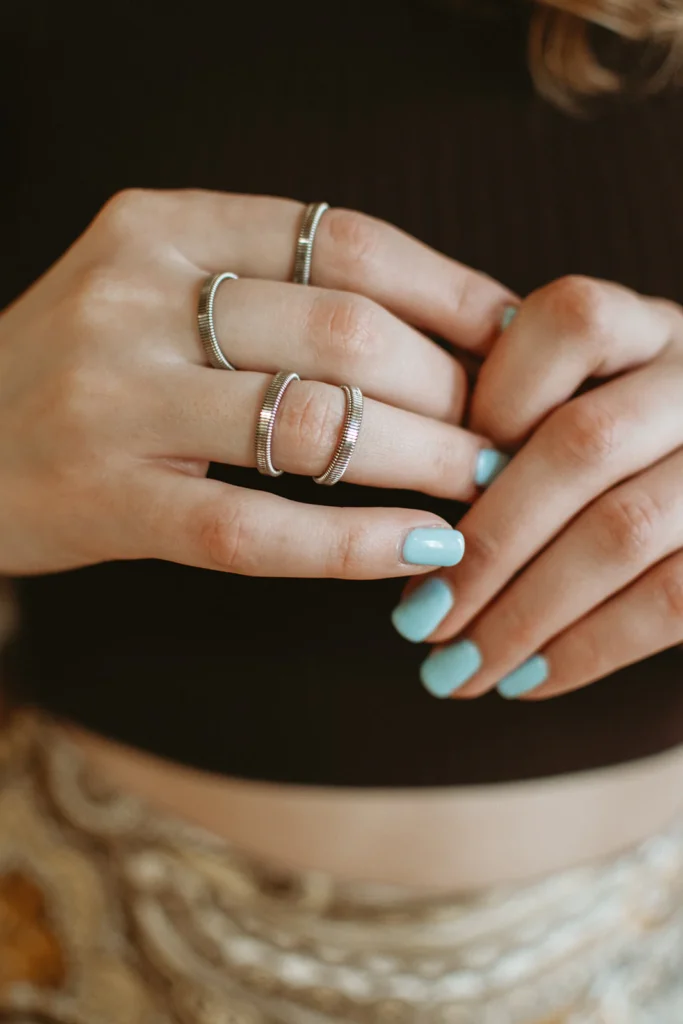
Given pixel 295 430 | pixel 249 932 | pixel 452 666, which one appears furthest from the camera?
pixel 249 932

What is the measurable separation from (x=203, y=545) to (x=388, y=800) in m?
0.40

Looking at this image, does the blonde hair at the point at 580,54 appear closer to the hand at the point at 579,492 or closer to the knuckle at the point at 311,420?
the hand at the point at 579,492

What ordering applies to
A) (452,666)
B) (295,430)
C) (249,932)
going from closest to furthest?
1. (295,430)
2. (452,666)
3. (249,932)

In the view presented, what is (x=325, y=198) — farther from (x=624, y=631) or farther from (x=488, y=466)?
(x=624, y=631)

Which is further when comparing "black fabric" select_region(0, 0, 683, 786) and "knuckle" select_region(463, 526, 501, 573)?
"black fabric" select_region(0, 0, 683, 786)

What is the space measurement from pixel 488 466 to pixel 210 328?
0.69ft

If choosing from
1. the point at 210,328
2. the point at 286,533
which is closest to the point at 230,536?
the point at 286,533

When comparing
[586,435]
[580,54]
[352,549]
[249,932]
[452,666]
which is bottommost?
[249,932]

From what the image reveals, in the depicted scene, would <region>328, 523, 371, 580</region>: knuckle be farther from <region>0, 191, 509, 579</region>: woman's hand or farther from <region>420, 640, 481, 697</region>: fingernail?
<region>420, 640, 481, 697</region>: fingernail

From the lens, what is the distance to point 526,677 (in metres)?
0.61

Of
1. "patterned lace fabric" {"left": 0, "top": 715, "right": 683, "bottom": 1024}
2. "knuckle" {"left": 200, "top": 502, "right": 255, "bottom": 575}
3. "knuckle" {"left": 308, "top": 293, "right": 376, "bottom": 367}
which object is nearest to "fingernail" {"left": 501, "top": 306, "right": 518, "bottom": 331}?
"knuckle" {"left": 308, "top": 293, "right": 376, "bottom": 367}

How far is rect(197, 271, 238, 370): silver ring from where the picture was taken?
1.64 ft

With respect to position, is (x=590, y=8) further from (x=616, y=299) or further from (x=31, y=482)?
(x=31, y=482)

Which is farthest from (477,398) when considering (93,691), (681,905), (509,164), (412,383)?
(681,905)
